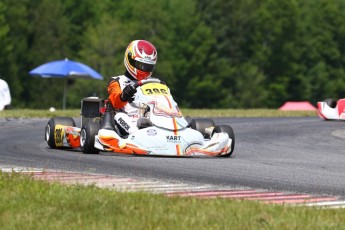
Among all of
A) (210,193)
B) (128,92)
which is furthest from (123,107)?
(210,193)

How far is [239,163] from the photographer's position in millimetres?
12430

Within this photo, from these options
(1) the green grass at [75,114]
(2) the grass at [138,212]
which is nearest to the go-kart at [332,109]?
(1) the green grass at [75,114]

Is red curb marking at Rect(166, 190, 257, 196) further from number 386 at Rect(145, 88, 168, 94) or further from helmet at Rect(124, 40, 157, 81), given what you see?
helmet at Rect(124, 40, 157, 81)

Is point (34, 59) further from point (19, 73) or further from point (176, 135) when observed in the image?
point (176, 135)

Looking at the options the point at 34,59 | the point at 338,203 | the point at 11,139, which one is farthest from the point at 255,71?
the point at 338,203

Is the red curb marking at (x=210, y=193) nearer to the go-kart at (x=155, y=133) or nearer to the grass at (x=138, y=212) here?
the grass at (x=138, y=212)

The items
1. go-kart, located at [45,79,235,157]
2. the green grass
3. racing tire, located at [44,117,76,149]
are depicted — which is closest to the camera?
go-kart, located at [45,79,235,157]

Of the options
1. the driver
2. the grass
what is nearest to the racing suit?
the driver

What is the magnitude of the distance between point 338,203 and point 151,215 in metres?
1.90

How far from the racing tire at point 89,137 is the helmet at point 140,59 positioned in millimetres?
996

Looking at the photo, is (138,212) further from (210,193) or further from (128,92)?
(128,92)

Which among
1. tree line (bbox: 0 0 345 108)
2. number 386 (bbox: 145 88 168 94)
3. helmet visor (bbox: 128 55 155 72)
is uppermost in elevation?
helmet visor (bbox: 128 55 155 72)

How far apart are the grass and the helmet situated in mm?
5808

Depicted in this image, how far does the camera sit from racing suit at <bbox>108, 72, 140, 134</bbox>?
13.5 meters
